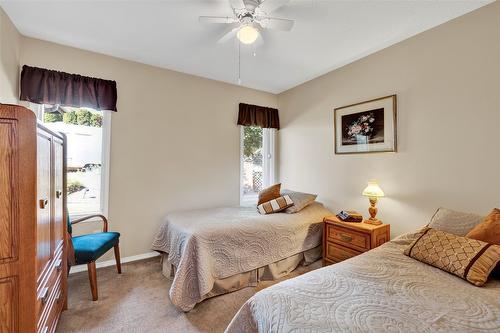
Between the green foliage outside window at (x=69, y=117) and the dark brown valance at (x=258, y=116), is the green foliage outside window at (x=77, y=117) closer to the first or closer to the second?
the green foliage outside window at (x=69, y=117)

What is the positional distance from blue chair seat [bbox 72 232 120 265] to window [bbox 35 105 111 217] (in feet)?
1.77

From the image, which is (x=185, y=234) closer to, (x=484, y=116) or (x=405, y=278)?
(x=405, y=278)

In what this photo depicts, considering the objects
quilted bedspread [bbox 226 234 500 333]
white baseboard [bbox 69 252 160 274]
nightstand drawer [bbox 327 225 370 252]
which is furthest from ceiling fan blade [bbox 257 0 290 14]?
white baseboard [bbox 69 252 160 274]

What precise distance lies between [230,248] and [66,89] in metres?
2.52

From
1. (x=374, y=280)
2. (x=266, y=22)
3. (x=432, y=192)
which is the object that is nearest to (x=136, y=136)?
(x=266, y=22)

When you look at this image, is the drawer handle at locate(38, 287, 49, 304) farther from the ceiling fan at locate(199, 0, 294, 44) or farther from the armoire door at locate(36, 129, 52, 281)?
A: the ceiling fan at locate(199, 0, 294, 44)

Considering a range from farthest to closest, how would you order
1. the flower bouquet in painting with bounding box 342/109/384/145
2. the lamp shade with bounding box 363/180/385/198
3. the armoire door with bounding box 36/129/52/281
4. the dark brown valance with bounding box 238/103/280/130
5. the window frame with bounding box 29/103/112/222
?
the dark brown valance with bounding box 238/103/280/130 < the window frame with bounding box 29/103/112/222 < the flower bouquet in painting with bounding box 342/109/384/145 < the lamp shade with bounding box 363/180/385/198 < the armoire door with bounding box 36/129/52/281

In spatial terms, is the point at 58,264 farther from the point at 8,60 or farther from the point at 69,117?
the point at 8,60

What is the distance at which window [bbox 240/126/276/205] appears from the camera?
155 inches

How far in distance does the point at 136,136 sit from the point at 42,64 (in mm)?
1176

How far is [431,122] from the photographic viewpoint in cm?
225

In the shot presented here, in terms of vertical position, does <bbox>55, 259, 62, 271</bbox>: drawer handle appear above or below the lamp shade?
below

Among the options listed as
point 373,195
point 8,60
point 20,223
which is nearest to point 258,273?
point 373,195

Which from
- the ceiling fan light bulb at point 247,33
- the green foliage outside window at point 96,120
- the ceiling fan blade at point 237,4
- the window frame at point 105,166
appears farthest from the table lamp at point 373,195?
the green foliage outside window at point 96,120
